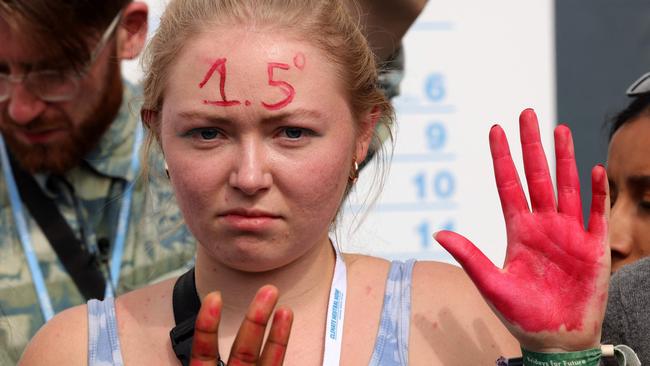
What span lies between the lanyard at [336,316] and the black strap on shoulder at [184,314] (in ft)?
0.75

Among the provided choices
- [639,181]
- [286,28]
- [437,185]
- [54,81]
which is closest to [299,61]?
[286,28]

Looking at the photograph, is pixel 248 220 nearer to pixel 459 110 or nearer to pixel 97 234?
pixel 97 234

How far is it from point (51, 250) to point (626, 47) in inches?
73.1

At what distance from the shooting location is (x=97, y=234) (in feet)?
9.79

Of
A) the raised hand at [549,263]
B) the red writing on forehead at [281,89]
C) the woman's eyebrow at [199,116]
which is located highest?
the red writing on forehead at [281,89]

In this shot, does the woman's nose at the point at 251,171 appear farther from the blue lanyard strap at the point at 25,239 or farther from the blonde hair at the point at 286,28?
the blue lanyard strap at the point at 25,239

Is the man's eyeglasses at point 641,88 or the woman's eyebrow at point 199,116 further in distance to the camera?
the man's eyeglasses at point 641,88

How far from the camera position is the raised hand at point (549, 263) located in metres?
1.65

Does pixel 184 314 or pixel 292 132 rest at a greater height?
pixel 292 132

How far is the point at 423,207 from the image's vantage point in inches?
130

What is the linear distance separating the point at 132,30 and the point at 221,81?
57.9 inches

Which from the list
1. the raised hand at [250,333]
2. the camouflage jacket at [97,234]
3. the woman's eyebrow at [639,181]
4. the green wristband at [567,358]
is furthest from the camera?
the camouflage jacket at [97,234]

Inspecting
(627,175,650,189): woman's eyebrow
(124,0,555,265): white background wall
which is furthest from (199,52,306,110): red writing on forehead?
(124,0,555,265): white background wall

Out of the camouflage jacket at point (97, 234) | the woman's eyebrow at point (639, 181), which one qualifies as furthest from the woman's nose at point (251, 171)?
the camouflage jacket at point (97, 234)
